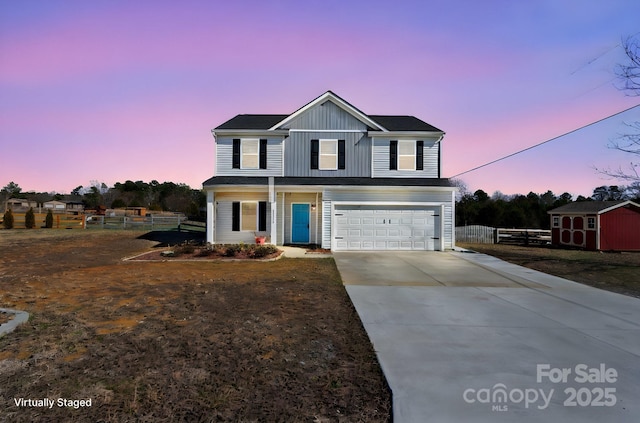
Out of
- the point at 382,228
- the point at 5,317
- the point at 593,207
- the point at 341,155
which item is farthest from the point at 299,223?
the point at 593,207

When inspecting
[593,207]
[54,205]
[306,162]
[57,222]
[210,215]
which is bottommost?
[57,222]

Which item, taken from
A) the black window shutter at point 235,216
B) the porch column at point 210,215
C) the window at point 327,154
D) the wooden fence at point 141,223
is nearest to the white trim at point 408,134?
the window at point 327,154

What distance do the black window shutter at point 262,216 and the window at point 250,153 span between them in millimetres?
2080

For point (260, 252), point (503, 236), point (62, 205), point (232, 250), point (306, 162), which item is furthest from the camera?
point (62, 205)

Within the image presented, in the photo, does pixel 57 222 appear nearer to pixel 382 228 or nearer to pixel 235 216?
pixel 235 216

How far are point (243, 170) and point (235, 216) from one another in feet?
8.15

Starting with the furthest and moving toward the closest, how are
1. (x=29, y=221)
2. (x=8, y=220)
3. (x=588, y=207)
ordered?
(x=29, y=221) < (x=8, y=220) < (x=588, y=207)

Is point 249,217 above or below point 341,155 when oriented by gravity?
below

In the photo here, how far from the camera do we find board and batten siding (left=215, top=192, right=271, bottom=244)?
16.0 m

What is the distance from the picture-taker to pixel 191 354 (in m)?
3.90

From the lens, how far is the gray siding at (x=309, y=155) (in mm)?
16469

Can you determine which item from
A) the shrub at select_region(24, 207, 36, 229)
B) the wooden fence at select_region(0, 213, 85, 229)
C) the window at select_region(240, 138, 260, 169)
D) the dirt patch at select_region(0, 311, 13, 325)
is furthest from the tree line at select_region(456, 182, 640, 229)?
the shrub at select_region(24, 207, 36, 229)

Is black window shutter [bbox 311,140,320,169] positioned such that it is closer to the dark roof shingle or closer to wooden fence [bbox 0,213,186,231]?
the dark roof shingle

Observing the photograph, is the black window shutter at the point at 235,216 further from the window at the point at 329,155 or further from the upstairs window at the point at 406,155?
the upstairs window at the point at 406,155
